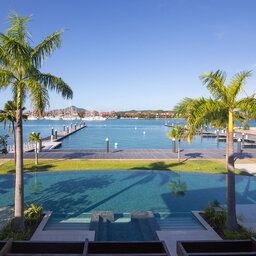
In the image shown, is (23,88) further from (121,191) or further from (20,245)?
(121,191)

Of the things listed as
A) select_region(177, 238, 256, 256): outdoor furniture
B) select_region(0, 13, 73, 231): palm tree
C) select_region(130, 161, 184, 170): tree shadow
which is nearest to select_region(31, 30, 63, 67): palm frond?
select_region(0, 13, 73, 231): palm tree

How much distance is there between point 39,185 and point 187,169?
37.2 ft

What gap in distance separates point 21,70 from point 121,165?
44.0 ft

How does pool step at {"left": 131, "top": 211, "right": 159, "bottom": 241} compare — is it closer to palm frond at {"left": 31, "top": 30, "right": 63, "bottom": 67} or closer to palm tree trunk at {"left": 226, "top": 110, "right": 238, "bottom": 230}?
palm tree trunk at {"left": 226, "top": 110, "right": 238, "bottom": 230}

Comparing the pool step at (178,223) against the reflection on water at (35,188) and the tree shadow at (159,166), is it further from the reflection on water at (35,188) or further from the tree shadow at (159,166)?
the tree shadow at (159,166)

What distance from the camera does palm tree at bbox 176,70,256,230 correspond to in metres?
7.42

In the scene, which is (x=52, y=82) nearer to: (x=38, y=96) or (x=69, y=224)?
(x=38, y=96)

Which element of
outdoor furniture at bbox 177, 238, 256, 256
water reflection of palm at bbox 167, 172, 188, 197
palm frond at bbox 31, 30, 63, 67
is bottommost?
water reflection of palm at bbox 167, 172, 188, 197

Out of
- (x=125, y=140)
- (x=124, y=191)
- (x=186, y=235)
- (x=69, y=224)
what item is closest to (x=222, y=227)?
(x=186, y=235)

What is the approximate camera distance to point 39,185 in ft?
44.4

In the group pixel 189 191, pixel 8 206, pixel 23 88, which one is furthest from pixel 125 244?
pixel 189 191

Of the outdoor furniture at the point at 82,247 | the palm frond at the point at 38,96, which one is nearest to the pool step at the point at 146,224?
the outdoor furniture at the point at 82,247

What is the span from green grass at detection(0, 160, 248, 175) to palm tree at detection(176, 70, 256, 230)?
9.79 m

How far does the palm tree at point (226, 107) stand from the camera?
7.42 meters
